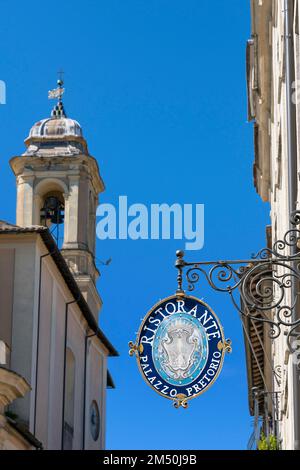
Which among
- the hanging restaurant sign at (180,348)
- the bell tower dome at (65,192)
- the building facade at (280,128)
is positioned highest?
the bell tower dome at (65,192)

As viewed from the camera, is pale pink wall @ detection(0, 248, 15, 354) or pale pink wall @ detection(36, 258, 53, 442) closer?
pale pink wall @ detection(0, 248, 15, 354)

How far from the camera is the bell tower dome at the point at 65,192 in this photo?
43.4 m

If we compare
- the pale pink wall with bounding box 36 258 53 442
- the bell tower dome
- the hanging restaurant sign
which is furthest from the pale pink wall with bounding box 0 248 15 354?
the hanging restaurant sign

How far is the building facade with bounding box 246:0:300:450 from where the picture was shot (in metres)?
15.0

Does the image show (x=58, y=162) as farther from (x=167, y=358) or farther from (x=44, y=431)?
(x=167, y=358)

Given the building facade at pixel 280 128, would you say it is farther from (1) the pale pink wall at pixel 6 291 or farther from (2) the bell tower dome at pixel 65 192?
(2) the bell tower dome at pixel 65 192

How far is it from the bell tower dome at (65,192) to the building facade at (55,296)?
0.03 metres

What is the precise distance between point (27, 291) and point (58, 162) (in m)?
16.3

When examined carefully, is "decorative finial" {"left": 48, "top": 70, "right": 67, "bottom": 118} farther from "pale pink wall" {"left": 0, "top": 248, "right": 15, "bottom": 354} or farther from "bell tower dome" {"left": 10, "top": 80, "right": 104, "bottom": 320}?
"pale pink wall" {"left": 0, "top": 248, "right": 15, "bottom": 354}

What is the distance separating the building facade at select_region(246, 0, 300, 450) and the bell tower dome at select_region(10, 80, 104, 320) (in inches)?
621

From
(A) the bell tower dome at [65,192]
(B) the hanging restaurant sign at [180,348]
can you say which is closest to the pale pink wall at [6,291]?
(A) the bell tower dome at [65,192]

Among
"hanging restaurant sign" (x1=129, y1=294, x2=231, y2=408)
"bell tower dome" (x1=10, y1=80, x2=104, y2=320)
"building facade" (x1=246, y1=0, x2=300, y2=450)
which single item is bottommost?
"hanging restaurant sign" (x1=129, y1=294, x2=231, y2=408)
